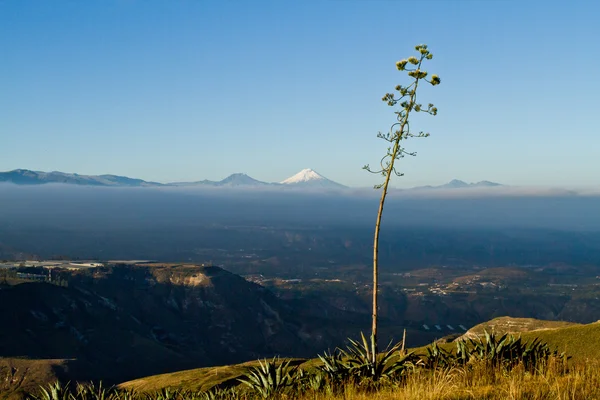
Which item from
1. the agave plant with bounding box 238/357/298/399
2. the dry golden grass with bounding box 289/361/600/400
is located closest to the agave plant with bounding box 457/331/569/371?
the dry golden grass with bounding box 289/361/600/400

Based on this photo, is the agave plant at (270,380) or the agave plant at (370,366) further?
Answer: the agave plant at (370,366)

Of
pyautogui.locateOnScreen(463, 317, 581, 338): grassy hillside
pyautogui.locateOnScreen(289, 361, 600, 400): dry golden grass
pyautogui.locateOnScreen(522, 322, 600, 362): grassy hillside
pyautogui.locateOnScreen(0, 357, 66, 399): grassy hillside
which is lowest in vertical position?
pyautogui.locateOnScreen(0, 357, 66, 399): grassy hillside

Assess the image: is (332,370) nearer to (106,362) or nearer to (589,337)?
(589,337)

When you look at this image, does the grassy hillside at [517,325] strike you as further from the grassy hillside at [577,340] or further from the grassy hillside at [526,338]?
the grassy hillside at [577,340]

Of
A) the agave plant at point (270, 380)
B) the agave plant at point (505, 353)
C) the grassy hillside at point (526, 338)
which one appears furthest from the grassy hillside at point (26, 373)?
the agave plant at point (505, 353)

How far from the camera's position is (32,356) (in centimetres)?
13700

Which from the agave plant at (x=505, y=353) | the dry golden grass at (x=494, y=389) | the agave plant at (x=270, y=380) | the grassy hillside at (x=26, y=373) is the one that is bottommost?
the grassy hillside at (x=26, y=373)

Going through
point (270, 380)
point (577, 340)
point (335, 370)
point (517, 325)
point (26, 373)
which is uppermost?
point (335, 370)

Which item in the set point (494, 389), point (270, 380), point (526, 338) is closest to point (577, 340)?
point (526, 338)

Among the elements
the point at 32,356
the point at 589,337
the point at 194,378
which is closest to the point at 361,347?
the point at 589,337

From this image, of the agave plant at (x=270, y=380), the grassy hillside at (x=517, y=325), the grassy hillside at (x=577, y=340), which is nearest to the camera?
the agave plant at (x=270, y=380)

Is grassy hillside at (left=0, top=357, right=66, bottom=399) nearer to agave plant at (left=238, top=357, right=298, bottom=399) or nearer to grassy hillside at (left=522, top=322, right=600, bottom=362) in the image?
grassy hillside at (left=522, top=322, right=600, bottom=362)

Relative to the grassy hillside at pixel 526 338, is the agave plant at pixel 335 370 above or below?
above

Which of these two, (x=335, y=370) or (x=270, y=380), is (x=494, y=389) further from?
(x=270, y=380)
